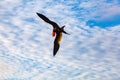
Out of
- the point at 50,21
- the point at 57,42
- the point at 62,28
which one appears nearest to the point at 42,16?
the point at 50,21

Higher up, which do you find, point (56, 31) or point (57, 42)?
point (56, 31)

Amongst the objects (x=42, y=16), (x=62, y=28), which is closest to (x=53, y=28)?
(x=62, y=28)

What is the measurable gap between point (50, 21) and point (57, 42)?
339 centimetres

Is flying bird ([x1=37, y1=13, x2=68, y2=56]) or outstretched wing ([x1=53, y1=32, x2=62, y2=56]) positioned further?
outstretched wing ([x1=53, y1=32, x2=62, y2=56])

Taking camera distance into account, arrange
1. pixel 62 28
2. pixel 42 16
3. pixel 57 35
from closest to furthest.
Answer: pixel 42 16, pixel 62 28, pixel 57 35

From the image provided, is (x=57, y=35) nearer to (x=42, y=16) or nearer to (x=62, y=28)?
(x=62, y=28)

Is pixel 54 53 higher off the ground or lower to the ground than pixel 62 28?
lower

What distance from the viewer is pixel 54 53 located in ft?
76.2

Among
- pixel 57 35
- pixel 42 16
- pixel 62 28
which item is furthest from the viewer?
pixel 57 35

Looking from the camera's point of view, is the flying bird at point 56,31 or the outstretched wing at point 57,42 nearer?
the flying bird at point 56,31

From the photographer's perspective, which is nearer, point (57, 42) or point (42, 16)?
point (42, 16)

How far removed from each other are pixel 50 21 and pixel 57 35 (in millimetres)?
4036

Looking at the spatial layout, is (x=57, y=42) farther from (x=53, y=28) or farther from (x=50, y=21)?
(x=50, y=21)

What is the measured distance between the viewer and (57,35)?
88.7ft
